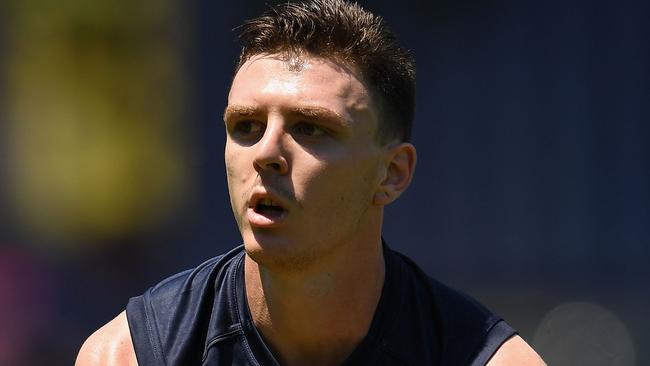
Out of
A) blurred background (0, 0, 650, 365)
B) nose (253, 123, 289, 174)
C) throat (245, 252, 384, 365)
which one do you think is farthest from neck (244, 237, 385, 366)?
blurred background (0, 0, 650, 365)

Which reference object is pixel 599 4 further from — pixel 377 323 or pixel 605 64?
pixel 377 323

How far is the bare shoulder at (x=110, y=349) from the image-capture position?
397cm

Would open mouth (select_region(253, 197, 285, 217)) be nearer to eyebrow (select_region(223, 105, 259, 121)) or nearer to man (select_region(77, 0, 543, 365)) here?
man (select_region(77, 0, 543, 365))

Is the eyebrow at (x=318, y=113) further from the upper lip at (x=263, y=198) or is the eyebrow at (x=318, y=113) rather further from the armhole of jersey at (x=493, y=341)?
the armhole of jersey at (x=493, y=341)

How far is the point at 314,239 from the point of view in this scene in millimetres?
3816

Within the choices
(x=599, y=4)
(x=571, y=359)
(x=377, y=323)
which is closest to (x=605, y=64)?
(x=599, y=4)

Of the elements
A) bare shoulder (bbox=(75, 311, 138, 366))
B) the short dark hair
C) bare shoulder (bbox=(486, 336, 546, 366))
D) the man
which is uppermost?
the short dark hair

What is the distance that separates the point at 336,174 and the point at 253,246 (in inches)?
12.5

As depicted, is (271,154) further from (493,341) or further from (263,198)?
(493,341)

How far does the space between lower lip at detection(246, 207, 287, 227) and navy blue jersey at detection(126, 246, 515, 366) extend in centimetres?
42

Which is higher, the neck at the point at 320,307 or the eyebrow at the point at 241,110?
the eyebrow at the point at 241,110

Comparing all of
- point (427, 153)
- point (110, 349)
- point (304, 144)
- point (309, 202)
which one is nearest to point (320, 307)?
point (309, 202)

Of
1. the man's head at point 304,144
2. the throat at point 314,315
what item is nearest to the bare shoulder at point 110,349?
the throat at point 314,315

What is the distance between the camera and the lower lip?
3.73 metres
